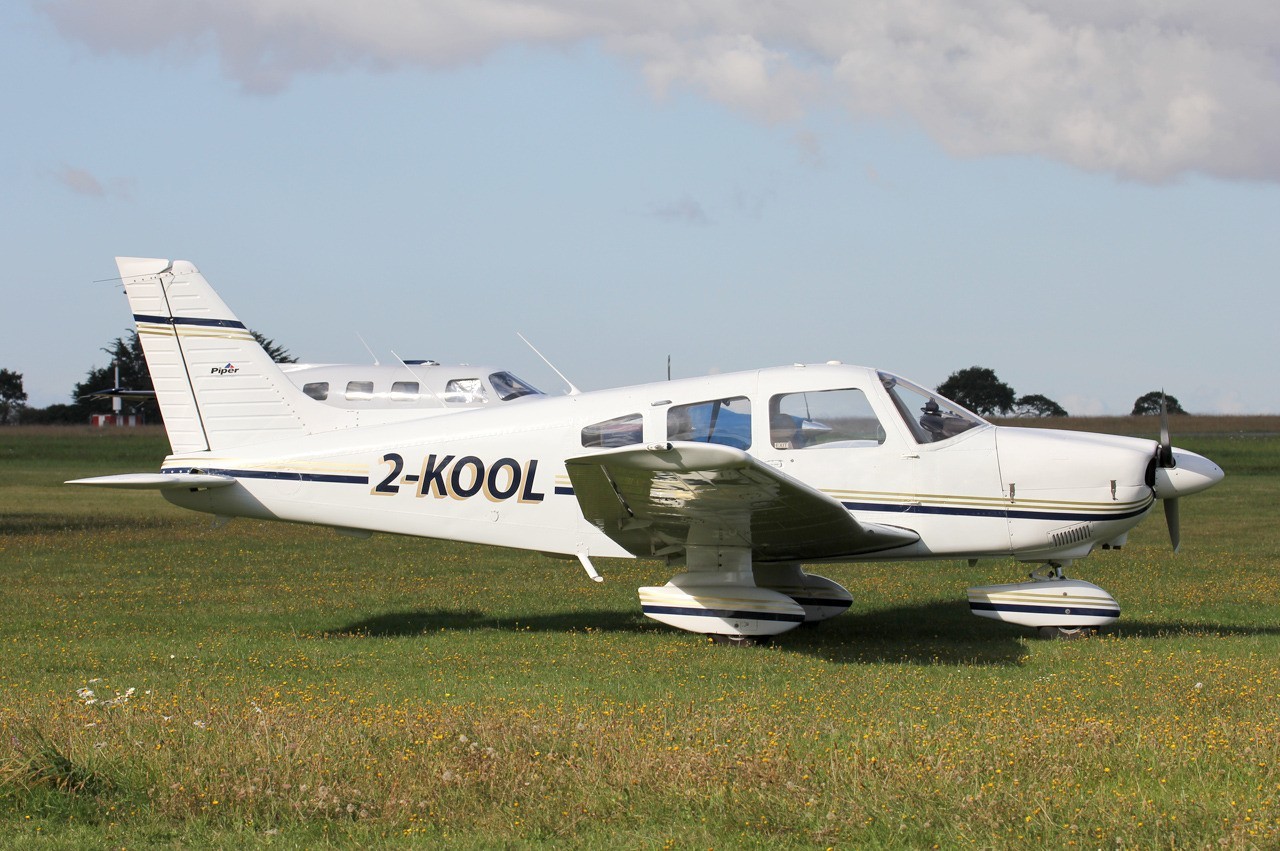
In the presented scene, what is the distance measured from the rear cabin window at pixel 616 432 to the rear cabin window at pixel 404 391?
42.1 feet

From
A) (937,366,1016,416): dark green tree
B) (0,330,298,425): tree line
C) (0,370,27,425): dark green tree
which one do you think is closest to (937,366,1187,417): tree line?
(937,366,1016,416): dark green tree

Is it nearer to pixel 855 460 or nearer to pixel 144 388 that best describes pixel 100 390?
pixel 144 388

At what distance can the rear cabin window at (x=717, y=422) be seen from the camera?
1013cm

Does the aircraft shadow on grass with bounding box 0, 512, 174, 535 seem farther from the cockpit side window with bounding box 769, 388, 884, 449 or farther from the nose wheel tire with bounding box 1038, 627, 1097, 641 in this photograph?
the nose wheel tire with bounding box 1038, 627, 1097, 641

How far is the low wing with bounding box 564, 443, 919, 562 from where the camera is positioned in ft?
27.3

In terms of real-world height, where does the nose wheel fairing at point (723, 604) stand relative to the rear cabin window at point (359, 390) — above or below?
below

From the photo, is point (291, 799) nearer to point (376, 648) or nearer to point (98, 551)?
point (376, 648)

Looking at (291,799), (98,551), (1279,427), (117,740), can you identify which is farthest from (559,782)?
(1279,427)

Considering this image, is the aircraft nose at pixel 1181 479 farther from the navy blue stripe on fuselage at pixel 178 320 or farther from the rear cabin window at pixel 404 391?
the rear cabin window at pixel 404 391

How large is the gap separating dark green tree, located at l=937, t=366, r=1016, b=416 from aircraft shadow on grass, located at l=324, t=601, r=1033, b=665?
68.1 metres

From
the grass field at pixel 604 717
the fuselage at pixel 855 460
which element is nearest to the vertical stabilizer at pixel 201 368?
the grass field at pixel 604 717

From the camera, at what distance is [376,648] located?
10102 millimetres

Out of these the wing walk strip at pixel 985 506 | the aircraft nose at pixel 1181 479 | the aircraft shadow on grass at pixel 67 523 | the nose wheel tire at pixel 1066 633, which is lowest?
the nose wheel tire at pixel 1066 633

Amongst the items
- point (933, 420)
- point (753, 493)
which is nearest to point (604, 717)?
point (753, 493)
